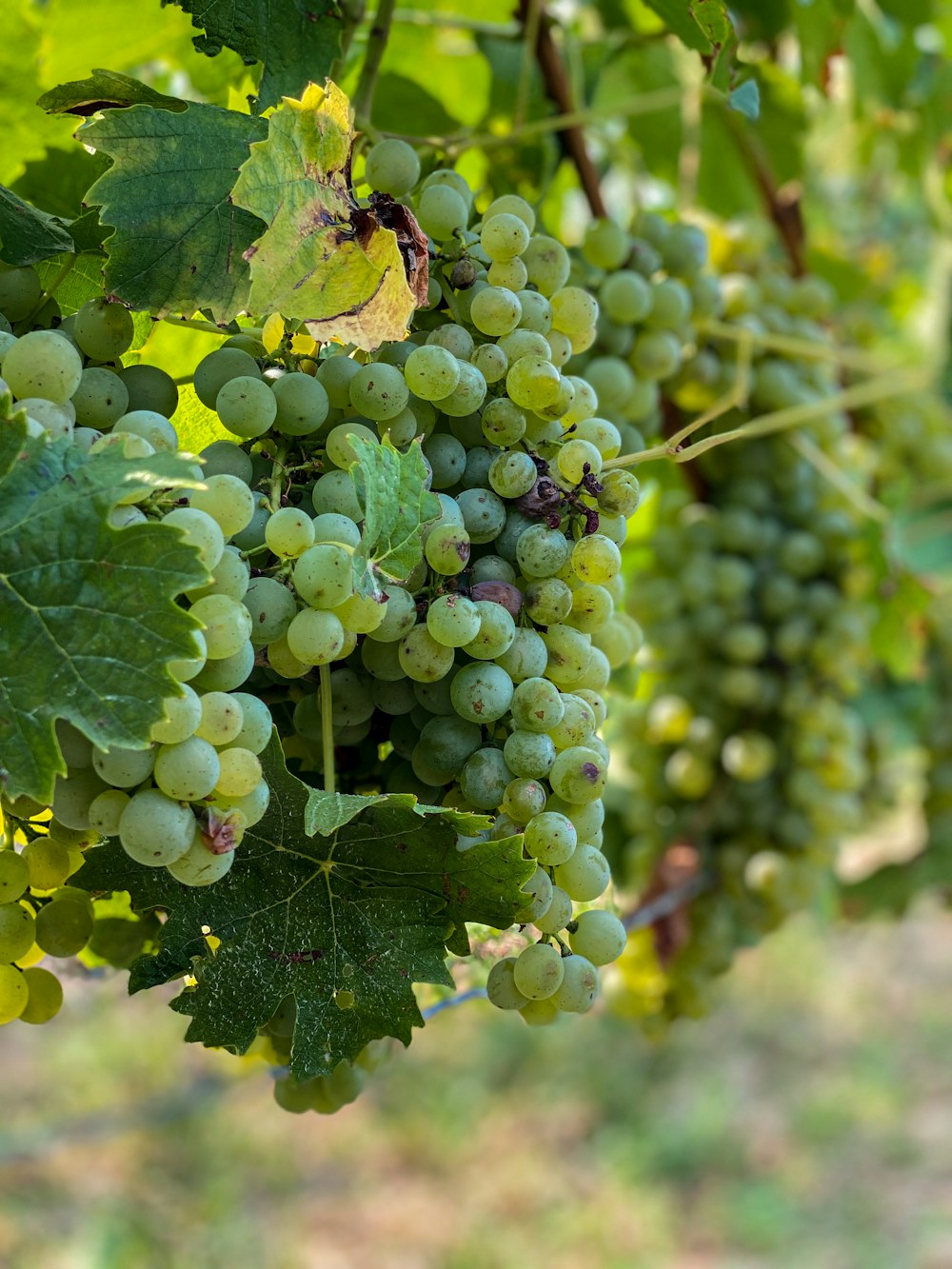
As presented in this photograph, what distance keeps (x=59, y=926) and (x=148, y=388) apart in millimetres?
214

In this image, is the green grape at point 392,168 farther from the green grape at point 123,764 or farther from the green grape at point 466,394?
the green grape at point 123,764

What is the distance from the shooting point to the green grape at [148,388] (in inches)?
17.7

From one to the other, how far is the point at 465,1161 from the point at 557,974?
301 cm

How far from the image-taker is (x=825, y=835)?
1.17 meters

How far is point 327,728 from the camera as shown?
0.44 metres

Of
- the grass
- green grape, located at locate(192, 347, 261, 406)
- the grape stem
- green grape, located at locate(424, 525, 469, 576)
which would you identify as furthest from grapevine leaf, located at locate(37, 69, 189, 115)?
the grass

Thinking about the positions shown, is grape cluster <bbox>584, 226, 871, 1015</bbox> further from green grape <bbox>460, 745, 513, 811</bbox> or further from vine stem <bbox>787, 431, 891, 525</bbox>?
green grape <bbox>460, 745, 513, 811</bbox>

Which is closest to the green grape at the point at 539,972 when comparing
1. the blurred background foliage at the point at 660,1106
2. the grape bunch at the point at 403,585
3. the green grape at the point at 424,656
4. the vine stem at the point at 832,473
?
the grape bunch at the point at 403,585

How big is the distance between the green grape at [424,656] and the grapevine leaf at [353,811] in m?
0.05

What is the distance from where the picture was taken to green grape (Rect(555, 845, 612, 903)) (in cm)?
45

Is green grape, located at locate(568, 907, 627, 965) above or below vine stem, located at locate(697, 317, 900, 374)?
below

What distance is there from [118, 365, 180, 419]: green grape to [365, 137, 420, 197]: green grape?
0.18 metres

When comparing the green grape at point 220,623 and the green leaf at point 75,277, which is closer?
the green grape at point 220,623

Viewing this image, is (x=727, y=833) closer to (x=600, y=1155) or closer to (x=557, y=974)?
(x=557, y=974)
